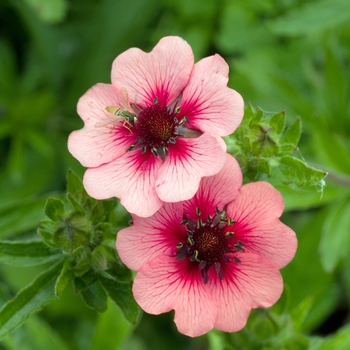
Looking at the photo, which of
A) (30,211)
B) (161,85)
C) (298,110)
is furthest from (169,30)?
(161,85)

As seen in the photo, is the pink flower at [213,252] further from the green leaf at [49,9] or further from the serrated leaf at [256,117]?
the green leaf at [49,9]

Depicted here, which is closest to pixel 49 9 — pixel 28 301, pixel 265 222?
pixel 28 301

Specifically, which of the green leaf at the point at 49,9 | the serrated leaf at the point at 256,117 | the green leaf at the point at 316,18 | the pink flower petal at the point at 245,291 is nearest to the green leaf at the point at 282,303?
the pink flower petal at the point at 245,291

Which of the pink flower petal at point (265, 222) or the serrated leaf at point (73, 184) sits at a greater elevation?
the pink flower petal at point (265, 222)

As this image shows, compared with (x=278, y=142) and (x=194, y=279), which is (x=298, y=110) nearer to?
(x=278, y=142)

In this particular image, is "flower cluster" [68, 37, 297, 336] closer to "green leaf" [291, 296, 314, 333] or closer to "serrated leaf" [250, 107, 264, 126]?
"serrated leaf" [250, 107, 264, 126]

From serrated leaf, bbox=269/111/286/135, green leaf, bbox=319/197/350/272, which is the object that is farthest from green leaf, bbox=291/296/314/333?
serrated leaf, bbox=269/111/286/135
